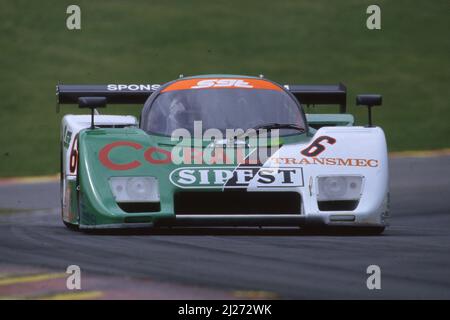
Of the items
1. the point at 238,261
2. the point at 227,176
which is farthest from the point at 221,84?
the point at 238,261

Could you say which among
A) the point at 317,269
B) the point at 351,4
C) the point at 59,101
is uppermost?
the point at 351,4

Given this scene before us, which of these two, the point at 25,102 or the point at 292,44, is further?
the point at 292,44

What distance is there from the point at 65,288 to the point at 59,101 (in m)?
5.78

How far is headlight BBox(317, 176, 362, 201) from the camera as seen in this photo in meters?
7.82

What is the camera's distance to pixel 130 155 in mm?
7891

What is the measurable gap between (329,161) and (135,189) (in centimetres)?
132

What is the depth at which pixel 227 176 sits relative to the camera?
25.3 ft

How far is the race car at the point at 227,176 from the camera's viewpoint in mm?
7688

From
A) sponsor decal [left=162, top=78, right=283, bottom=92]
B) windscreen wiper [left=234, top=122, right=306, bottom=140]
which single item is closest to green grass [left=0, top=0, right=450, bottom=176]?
sponsor decal [left=162, top=78, right=283, bottom=92]

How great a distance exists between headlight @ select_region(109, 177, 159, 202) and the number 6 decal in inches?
41.9

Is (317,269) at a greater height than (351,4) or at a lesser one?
lesser

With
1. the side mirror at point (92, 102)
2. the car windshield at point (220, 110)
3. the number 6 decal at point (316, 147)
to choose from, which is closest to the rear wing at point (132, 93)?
the car windshield at point (220, 110)

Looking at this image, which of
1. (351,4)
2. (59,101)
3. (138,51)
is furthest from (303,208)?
(351,4)

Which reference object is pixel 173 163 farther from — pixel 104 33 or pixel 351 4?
pixel 351 4
